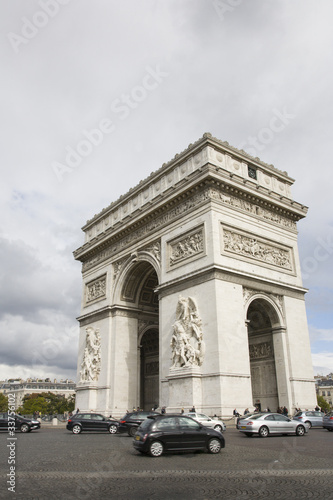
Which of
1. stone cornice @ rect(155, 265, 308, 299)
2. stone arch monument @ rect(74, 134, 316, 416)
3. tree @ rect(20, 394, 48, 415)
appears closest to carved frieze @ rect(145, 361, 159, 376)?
stone arch monument @ rect(74, 134, 316, 416)

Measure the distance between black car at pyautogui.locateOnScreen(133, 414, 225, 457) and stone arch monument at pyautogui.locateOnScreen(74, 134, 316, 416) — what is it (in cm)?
916

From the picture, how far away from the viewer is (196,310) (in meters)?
23.7

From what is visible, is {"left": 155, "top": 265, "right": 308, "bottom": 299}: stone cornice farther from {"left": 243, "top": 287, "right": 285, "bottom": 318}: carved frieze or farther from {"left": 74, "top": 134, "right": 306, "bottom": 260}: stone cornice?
{"left": 74, "top": 134, "right": 306, "bottom": 260}: stone cornice

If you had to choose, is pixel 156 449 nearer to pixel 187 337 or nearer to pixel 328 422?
pixel 187 337

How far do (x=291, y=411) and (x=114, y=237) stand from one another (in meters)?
17.5

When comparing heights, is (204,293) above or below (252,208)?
below

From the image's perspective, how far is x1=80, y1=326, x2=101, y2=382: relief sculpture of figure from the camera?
102ft

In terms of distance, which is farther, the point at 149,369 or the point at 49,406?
the point at 49,406

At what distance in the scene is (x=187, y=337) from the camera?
23.5 meters

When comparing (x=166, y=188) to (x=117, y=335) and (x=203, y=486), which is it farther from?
(x=203, y=486)

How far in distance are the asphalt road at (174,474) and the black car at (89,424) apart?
31.2 ft

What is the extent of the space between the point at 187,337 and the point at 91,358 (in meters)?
11.0

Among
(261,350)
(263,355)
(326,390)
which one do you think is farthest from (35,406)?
(263,355)

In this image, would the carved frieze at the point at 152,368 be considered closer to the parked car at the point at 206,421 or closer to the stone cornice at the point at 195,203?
the stone cornice at the point at 195,203
